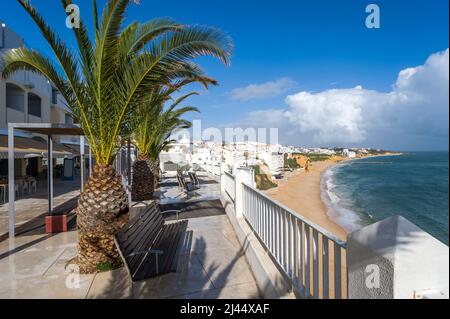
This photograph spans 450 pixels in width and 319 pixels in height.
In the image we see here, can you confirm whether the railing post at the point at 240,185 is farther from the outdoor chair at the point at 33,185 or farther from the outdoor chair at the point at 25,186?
the outdoor chair at the point at 33,185

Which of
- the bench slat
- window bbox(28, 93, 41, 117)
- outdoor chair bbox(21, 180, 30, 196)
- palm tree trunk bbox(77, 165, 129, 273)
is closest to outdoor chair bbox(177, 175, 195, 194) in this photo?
the bench slat

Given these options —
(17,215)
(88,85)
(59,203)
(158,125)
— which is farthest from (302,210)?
(88,85)

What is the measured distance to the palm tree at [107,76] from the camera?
4.06 m

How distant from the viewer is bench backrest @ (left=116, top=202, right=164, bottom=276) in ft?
10.3

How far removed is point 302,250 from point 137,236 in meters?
2.22

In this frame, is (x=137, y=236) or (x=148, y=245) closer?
(x=137, y=236)

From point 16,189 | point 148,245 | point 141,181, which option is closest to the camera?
point 148,245

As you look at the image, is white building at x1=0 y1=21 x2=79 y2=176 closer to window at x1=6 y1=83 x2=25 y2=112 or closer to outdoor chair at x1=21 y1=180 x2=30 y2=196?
window at x1=6 y1=83 x2=25 y2=112

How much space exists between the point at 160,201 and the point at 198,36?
22.1 feet

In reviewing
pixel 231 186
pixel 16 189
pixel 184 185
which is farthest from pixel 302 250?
pixel 16 189

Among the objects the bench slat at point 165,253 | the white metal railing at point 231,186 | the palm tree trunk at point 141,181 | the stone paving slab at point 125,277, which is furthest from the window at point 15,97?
the bench slat at point 165,253

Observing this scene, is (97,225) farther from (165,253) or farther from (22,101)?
(22,101)

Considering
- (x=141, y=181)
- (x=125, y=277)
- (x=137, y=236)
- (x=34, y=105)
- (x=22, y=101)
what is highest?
(x=34, y=105)

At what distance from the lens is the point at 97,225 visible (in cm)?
404
